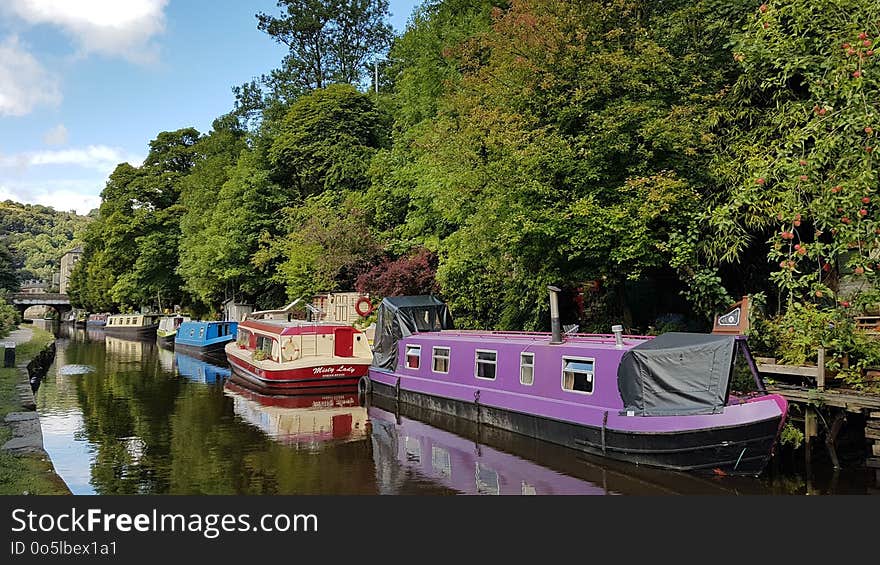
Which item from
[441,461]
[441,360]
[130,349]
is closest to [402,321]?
[441,360]

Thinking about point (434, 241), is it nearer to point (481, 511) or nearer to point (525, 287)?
point (525, 287)

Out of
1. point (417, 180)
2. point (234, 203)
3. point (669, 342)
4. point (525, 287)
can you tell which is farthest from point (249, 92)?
A: point (669, 342)

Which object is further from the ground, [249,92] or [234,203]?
[249,92]

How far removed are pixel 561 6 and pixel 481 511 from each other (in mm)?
12918

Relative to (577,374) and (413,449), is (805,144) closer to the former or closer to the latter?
(577,374)

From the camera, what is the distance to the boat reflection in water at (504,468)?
412 inches

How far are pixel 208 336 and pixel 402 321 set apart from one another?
20413mm

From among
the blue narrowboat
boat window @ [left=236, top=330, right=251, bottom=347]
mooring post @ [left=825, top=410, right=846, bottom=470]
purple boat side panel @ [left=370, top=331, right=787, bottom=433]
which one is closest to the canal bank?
purple boat side panel @ [left=370, top=331, right=787, bottom=433]

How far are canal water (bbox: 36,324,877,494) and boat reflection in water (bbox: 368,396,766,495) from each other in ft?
0.07

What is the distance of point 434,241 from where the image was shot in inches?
1023

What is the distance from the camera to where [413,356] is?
18.5 m

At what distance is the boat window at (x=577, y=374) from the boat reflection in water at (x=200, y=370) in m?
16.8

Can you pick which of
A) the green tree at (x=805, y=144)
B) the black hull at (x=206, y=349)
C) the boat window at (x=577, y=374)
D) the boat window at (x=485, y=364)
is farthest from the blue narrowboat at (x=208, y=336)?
the green tree at (x=805, y=144)
